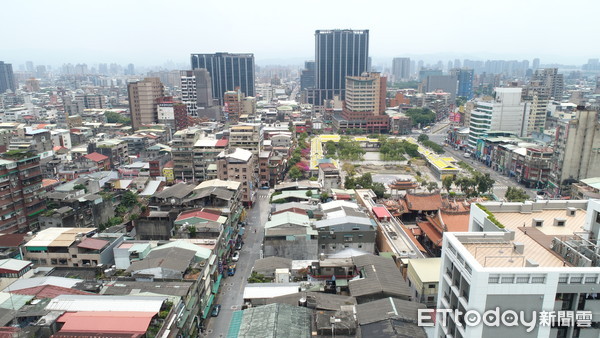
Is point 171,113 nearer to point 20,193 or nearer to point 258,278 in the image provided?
point 20,193

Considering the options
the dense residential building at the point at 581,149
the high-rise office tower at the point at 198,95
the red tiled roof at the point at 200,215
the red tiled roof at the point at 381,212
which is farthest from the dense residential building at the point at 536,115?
the high-rise office tower at the point at 198,95

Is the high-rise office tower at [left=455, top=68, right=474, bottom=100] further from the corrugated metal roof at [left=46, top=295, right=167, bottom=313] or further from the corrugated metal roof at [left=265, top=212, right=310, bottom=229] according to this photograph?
the corrugated metal roof at [left=46, top=295, right=167, bottom=313]

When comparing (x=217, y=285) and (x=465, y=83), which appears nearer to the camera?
(x=217, y=285)

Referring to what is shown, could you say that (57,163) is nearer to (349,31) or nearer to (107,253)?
(107,253)

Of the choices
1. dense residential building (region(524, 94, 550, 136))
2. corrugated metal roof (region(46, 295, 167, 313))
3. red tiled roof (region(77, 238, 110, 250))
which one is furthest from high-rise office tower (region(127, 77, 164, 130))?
dense residential building (region(524, 94, 550, 136))

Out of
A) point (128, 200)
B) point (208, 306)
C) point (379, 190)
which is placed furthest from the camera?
point (379, 190)

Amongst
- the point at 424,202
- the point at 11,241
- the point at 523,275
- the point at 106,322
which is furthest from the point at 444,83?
the point at 523,275
